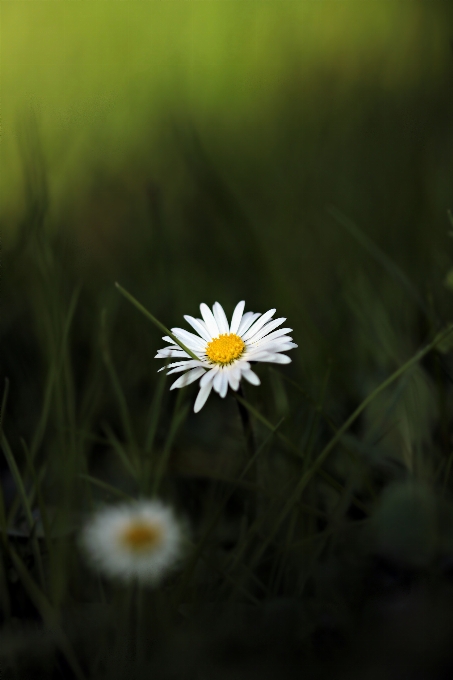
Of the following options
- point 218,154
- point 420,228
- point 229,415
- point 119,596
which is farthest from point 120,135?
point 119,596

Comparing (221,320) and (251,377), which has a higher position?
(221,320)

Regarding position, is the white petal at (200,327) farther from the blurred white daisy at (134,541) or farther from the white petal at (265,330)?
the blurred white daisy at (134,541)

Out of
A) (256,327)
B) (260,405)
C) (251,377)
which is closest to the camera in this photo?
(251,377)

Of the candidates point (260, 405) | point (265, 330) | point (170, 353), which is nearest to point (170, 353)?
point (170, 353)

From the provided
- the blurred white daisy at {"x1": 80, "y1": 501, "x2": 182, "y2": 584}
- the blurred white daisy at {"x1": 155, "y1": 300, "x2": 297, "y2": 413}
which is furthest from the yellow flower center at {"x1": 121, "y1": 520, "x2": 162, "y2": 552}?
the blurred white daisy at {"x1": 155, "y1": 300, "x2": 297, "y2": 413}

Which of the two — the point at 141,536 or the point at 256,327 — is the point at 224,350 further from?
the point at 141,536

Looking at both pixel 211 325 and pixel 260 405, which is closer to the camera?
pixel 211 325
